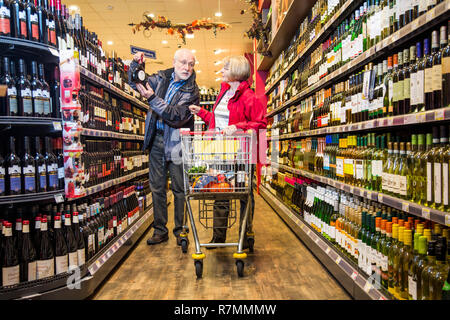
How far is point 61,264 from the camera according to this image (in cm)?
240

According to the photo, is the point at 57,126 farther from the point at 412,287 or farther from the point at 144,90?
the point at 412,287

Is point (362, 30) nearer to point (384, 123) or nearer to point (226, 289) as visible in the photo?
point (384, 123)

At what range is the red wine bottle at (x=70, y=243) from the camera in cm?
245

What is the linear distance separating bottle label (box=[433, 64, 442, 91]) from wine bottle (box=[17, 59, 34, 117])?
97.4 inches

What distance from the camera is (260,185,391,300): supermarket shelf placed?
214cm

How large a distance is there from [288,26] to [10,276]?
4.67 m

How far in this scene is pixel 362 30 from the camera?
2777 millimetres

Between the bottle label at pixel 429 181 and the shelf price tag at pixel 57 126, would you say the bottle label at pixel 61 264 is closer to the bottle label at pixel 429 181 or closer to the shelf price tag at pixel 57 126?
the shelf price tag at pixel 57 126

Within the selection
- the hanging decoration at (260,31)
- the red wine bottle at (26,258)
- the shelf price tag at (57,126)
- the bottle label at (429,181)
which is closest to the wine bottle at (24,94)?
the shelf price tag at (57,126)

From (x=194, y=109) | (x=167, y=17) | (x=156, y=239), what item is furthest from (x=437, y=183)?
(x=167, y=17)

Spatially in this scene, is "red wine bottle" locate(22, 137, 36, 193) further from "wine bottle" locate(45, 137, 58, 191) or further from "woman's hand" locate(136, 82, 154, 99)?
"woman's hand" locate(136, 82, 154, 99)

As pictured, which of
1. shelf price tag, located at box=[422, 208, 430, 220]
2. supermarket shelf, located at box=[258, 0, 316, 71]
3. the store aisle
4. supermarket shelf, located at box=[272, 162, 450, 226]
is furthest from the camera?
supermarket shelf, located at box=[258, 0, 316, 71]

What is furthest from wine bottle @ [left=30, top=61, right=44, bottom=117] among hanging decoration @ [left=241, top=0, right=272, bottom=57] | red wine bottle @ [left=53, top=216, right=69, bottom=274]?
hanging decoration @ [left=241, top=0, right=272, bottom=57]
